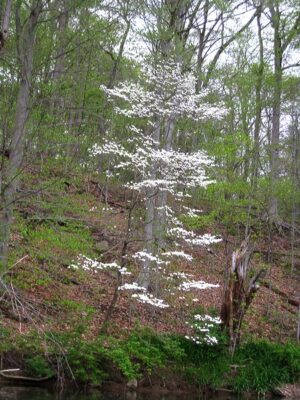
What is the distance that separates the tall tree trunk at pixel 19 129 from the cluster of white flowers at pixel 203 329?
446cm

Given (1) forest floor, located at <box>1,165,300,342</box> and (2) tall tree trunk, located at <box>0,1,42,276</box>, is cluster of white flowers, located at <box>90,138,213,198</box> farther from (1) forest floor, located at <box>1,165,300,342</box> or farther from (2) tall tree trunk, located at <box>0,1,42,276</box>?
(2) tall tree trunk, located at <box>0,1,42,276</box>

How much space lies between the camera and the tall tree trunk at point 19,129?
9617 millimetres

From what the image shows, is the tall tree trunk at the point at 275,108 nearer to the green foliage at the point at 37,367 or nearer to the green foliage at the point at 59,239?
the green foliage at the point at 59,239

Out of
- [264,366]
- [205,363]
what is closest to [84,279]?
[205,363]

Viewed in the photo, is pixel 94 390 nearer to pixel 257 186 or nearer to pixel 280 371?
pixel 280 371

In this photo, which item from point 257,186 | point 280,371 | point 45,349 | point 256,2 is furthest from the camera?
point 256,2

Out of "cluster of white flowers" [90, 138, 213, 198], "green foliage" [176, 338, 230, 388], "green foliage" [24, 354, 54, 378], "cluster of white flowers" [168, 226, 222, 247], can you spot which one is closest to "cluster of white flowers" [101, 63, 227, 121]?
"cluster of white flowers" [90, 138, 213, 198]

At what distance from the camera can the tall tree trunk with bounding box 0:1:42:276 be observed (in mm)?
9617

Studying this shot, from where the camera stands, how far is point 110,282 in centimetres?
1459

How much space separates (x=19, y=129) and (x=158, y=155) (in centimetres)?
326

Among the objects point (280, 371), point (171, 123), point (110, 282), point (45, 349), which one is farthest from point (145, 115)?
point (280, 371)

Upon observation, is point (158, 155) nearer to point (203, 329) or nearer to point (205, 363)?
point (203, 329)

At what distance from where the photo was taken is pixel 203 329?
11891mm

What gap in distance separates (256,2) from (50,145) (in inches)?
631
